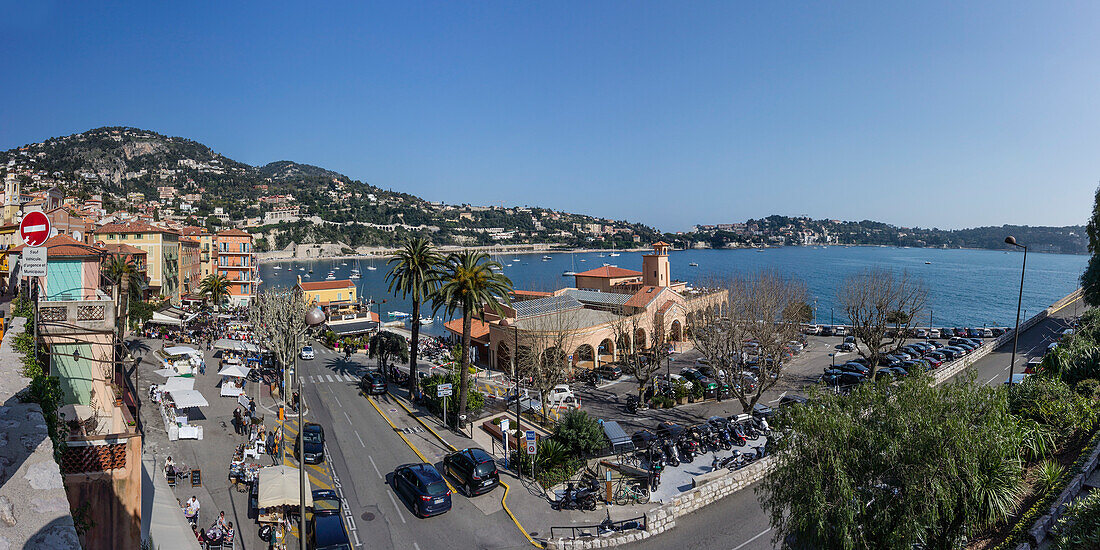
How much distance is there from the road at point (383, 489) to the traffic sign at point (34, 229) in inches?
375

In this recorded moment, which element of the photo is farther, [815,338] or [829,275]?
[829,275]

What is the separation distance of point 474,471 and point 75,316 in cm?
1094

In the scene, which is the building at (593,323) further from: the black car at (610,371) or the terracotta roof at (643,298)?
the black car at (610,371)

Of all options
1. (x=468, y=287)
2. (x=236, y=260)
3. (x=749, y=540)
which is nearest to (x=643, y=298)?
(x=468, y=287)

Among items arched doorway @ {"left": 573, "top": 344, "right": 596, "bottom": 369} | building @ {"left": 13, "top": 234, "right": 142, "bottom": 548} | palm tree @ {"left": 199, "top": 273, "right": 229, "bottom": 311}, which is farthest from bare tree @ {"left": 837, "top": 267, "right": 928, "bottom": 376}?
palm tree @ {"left": 199, "top": 273, "right": 229, "bottom": 311}

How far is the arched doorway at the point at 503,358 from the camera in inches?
1291

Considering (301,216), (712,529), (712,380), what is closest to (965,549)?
(712,529)

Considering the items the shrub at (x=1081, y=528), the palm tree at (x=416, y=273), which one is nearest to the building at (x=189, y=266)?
the palm tree at (x=416, y=273)

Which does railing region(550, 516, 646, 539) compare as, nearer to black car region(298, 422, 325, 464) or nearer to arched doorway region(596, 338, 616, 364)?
black car region(298, 422, 325, 464)

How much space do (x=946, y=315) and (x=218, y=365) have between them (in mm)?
88337

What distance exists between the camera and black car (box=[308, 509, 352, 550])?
1187 centimetres

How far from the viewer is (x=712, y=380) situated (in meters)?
29.1

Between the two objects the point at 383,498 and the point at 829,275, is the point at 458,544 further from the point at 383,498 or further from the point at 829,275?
the point at 829,275

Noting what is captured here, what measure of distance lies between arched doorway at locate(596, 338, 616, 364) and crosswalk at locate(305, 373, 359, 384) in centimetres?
1658
